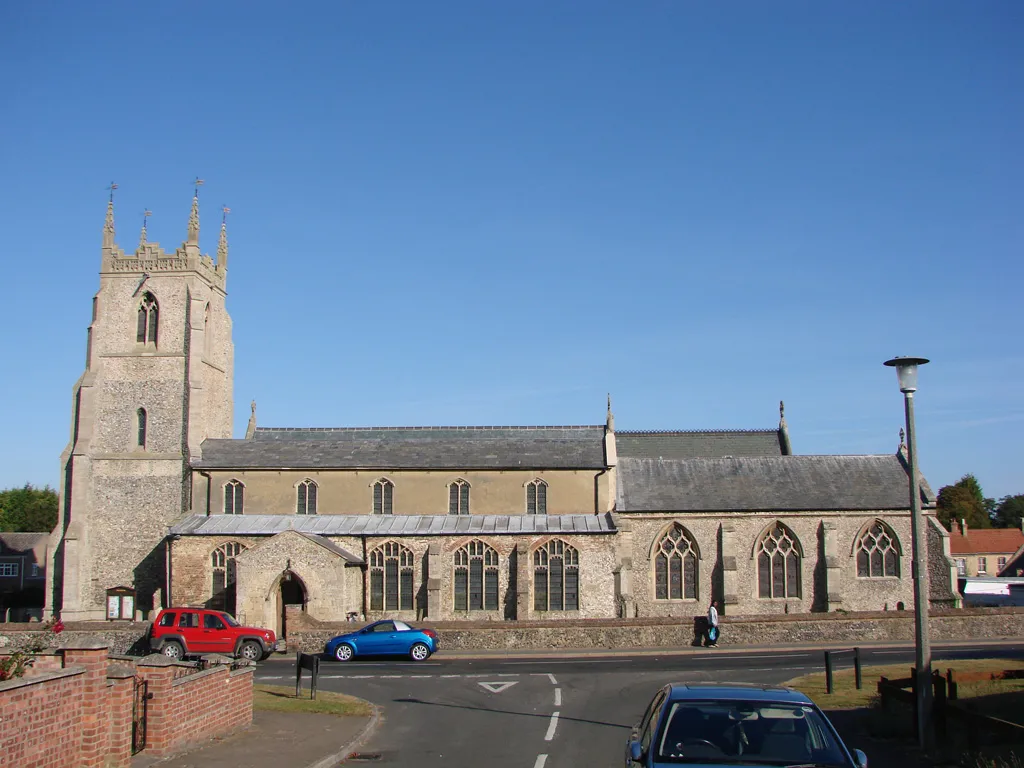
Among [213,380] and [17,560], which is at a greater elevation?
[213,380]

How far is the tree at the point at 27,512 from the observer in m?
99.5

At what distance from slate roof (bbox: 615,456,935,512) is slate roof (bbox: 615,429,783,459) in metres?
3.73

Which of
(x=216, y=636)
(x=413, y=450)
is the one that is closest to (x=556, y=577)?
(x=413, y=450)

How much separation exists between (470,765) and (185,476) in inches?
1298

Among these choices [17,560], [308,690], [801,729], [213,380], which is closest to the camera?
[801,729]

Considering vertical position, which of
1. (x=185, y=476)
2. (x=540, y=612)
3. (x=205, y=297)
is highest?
(x=205, y=297)

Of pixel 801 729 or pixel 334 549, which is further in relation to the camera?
pixel 334 549

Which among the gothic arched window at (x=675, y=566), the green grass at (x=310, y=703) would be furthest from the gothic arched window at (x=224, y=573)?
the green grass at (x=310, y=703)

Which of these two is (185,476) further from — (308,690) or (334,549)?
(308,690)

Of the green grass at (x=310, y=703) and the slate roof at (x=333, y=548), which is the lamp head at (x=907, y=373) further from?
the slate roof at (x=333, y=548)

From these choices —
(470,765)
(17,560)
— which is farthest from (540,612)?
(17,560)

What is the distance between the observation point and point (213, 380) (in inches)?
1886

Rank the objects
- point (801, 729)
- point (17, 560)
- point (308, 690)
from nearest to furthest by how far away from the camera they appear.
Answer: point (801, 729)
point (308, 690)
point (17, 560)

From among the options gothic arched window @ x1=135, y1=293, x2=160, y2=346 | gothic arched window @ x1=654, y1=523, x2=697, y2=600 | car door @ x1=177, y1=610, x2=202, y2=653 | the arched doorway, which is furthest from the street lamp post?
gothic arched window @ x1=135, y1=293, x2=160, y2=346
